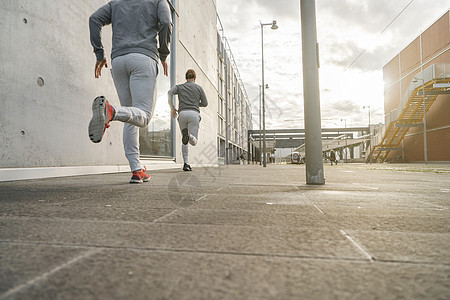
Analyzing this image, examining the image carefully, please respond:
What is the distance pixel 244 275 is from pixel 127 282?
→ 269 mm

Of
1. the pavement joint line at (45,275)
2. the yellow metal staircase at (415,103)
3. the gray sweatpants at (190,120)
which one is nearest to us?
the pavement joint line at (45,275)

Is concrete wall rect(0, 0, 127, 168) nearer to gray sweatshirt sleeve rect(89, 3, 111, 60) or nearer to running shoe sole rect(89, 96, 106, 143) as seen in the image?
gray sweatshirt sleeve rect(89, 3, 111, 60)

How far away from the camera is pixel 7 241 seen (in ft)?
3.26

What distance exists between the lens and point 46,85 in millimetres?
4215

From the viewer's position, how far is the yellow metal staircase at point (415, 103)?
1856cm

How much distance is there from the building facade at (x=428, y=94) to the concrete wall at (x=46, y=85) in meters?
19.8

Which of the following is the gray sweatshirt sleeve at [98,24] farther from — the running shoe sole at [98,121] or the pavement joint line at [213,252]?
the pavement joint line at [213,252]

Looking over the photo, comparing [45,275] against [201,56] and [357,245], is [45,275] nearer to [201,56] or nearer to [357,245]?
[357,245]

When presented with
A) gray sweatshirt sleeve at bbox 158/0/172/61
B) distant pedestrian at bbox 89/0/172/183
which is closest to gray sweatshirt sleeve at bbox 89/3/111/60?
distant pedestrian at bbox 89/0/172/183

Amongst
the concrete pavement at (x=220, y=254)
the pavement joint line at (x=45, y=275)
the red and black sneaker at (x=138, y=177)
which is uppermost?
the red and black sneaker at (x=138, y=177)

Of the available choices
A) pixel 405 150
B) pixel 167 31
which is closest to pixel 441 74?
pixel 405 150

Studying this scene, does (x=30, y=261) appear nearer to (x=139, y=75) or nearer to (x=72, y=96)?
(x=139, y=75)

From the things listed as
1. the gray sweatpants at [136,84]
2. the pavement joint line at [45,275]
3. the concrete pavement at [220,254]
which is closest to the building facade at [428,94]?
the gray sweatpants at [136,84]

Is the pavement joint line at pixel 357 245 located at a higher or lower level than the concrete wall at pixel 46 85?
Result: lower
